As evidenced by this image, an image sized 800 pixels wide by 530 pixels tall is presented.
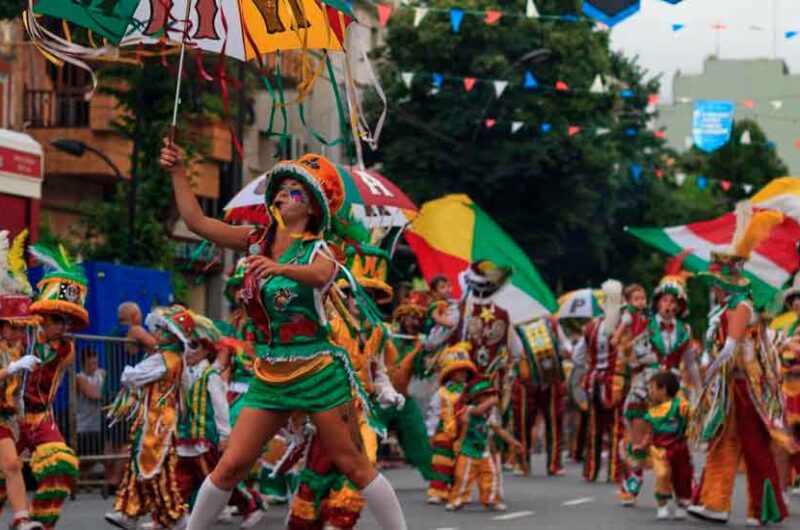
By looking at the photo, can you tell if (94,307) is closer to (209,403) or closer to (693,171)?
(209,403)

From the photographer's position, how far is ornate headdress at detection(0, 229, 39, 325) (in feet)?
40.7

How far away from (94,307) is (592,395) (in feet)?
16.2

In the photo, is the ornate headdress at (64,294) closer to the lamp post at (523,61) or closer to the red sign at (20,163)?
the red sign at (20,163)

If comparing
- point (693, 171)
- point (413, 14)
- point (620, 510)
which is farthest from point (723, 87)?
point (620, 510)

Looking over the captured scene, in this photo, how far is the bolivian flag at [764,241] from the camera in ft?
54.3

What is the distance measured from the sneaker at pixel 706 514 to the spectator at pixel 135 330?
381 cm

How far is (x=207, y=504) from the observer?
9.64 meters

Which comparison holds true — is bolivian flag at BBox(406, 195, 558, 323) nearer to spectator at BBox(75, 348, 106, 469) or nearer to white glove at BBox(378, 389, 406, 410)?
spectator at BBox(75, 348, 106, 469)

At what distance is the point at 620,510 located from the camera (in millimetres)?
16438

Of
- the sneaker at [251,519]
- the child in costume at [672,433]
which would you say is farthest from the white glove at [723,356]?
the sneaker at [251,519]

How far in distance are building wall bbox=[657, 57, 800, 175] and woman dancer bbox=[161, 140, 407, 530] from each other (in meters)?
98.2

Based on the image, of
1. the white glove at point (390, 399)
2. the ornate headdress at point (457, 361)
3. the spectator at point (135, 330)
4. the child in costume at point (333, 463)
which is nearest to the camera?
the child in costume at point (333, 463)

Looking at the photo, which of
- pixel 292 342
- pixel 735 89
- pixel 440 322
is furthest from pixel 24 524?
pixel 735 89

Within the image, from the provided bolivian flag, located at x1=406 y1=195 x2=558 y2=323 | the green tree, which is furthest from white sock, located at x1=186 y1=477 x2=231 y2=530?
the green tree
